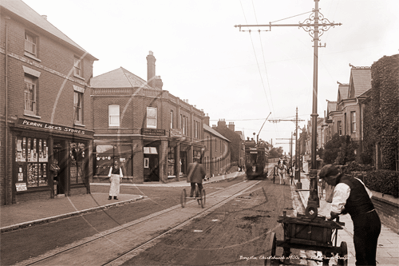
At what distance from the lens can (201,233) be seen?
8.37 meters

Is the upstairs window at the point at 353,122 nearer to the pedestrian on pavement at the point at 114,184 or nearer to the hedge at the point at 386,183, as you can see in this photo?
the hedge at the point at 386,183

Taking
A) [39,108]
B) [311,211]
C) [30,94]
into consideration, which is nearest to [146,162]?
[39,108]

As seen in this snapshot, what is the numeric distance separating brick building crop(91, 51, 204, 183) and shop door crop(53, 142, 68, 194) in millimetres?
11603

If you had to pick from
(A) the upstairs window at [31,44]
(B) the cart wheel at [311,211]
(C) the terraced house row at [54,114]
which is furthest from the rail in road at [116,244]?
(A) the upstairs window at [31,44]

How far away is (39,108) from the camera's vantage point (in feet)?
52.3

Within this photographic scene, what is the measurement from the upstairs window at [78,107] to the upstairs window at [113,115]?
10.7 meters

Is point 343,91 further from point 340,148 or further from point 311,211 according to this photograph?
point 311,211

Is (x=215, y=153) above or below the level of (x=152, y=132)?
below

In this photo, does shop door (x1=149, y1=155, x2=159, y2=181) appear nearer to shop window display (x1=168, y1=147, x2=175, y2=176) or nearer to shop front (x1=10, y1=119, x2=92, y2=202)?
shop window display (x1=168, y1=147, x2=175, y2=176)

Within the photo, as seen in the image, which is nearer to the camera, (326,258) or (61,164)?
(326,258)

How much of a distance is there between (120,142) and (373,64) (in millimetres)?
21854

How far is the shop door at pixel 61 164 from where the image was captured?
1766cm

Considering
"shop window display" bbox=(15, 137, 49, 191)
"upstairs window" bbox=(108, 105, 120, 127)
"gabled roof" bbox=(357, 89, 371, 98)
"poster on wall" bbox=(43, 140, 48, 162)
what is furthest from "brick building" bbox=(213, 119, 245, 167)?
"shop window display" bbox=(15, 137, 49, 191)

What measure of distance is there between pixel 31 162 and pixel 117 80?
56.2 ft
